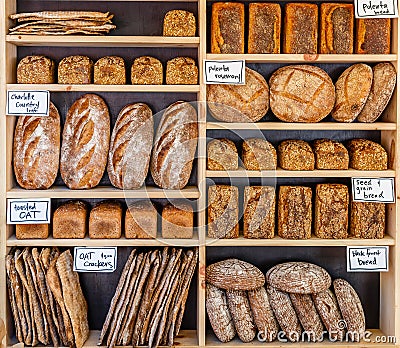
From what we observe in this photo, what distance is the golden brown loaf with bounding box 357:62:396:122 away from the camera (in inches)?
108

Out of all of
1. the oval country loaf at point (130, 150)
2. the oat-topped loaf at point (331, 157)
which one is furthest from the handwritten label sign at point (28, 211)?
the oat-topped loaf at point (331, 157)

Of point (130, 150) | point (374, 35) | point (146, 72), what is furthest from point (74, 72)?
point (374, 35)

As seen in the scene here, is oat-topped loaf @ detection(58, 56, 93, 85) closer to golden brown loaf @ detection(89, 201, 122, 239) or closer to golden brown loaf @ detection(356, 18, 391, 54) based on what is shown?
golden brown loaf @ detection(89, 201, 122, 239)

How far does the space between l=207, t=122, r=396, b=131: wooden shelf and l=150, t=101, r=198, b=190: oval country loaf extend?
0.34 feet

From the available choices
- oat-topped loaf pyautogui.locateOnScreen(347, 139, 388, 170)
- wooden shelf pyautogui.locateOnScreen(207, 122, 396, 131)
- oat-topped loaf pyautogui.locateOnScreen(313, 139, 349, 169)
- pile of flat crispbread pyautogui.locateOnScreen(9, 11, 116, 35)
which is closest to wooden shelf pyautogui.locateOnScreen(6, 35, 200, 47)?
pile of flat crispbread pyautogui.locateOnScreen(9, 11, 116, 35)

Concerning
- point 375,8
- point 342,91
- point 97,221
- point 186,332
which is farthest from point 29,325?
point 375,8

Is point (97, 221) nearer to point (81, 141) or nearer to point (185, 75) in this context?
point (81, 141)

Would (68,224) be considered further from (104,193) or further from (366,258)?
(366,258)

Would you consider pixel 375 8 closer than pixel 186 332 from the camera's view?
Yes

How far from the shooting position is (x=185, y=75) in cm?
275

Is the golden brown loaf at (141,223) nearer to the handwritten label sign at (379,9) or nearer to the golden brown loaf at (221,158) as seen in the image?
the golden brown loaf at (221,158)

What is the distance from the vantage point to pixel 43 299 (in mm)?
2705

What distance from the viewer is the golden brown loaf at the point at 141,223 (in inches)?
109

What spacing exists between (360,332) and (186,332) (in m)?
0.80
